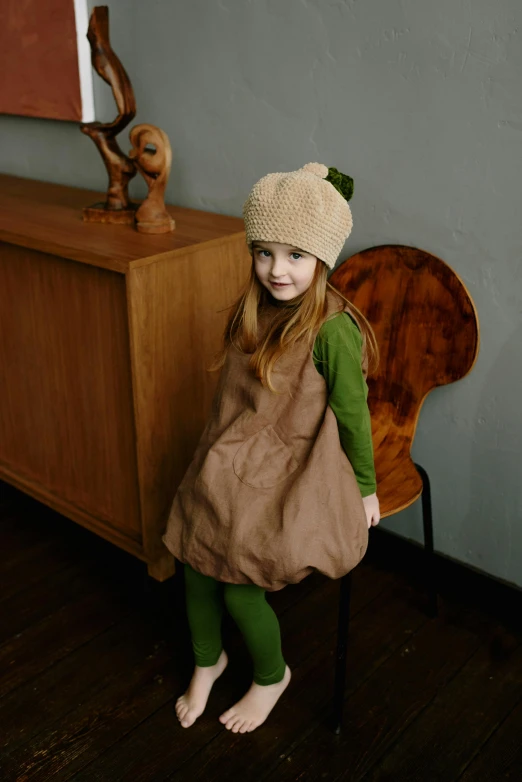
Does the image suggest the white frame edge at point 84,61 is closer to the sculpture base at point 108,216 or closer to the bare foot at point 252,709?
the sculpture base at point 108,216

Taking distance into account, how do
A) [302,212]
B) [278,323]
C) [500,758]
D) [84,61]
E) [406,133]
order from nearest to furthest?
[302,212] → [278,323] → [500,758] → [406,133] → [84,61]

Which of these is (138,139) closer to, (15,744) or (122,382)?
(122,382)

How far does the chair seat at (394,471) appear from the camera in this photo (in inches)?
64.0

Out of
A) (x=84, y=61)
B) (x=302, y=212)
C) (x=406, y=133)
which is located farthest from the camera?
(x=84, y=61)

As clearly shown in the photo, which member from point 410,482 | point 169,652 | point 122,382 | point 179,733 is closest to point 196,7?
point 122,382

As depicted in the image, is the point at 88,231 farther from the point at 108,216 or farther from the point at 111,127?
the point at 111,127

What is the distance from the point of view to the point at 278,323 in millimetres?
1436

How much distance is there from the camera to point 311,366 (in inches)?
55.7

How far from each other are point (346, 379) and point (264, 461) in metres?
0.23

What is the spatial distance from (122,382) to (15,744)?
0.79 m

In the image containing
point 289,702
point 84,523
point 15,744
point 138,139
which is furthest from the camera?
point 84,523

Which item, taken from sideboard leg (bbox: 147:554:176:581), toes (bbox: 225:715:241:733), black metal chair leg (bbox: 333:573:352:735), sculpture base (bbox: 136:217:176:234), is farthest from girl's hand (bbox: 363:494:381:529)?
sculpture base (bbox: 136:217:176:234)

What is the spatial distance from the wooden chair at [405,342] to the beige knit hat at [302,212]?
0.42 m

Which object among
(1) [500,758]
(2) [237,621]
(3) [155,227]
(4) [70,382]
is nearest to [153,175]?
(3) [155,227]
